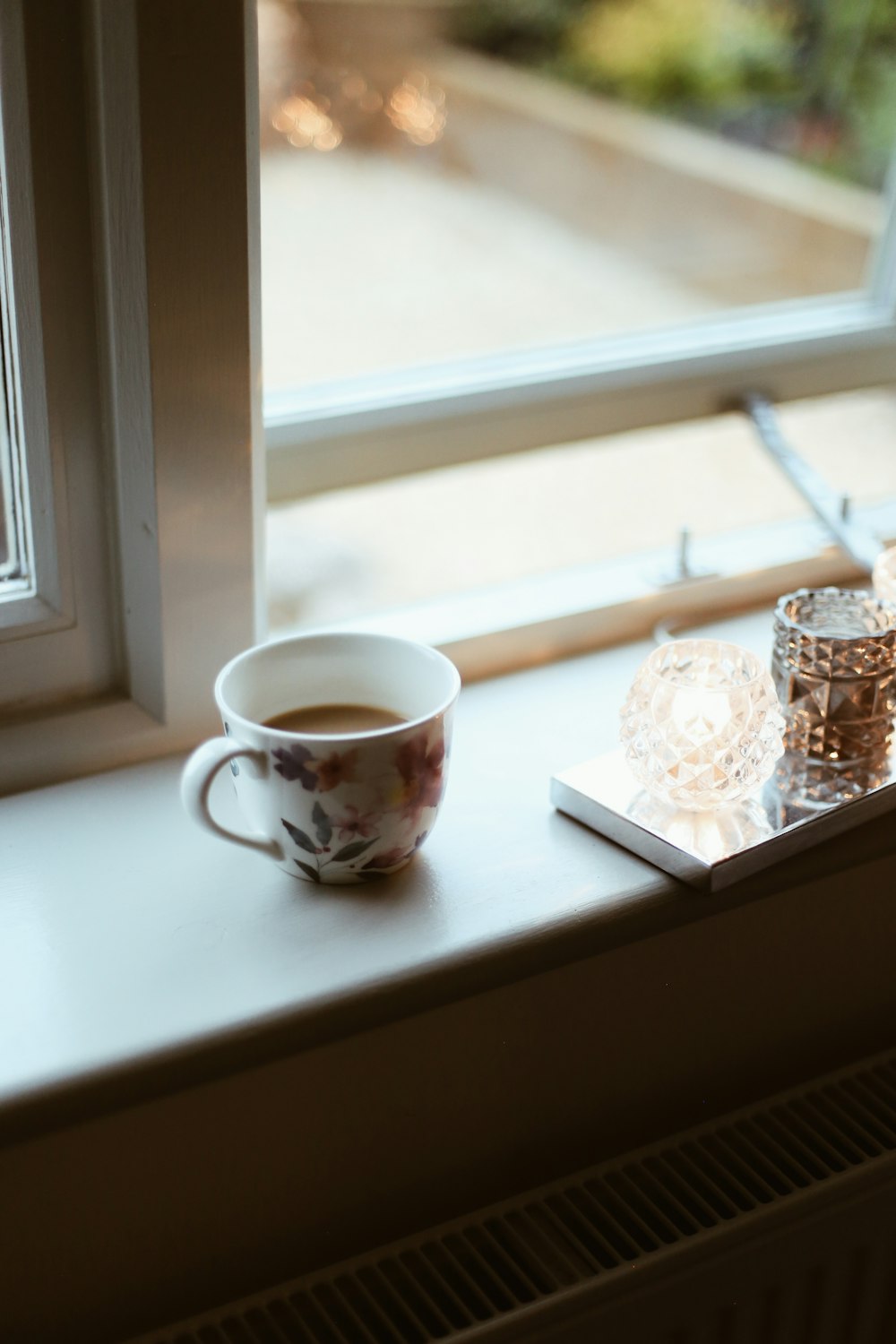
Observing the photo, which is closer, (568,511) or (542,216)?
(542,216)

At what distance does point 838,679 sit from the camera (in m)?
0.75

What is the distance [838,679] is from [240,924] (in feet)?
1.14

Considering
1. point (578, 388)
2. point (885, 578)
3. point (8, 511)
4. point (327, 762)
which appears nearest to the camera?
point (327, 762)

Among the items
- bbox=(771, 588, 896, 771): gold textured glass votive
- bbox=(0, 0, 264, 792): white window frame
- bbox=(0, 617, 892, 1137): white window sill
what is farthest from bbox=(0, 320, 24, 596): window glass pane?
bbox=(771, 588, 896, 771): gold textured glass votive

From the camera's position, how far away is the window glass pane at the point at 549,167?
32.9 inches

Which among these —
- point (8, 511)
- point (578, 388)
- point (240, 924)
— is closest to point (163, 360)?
point (8, 511)

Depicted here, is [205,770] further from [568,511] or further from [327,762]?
[568,511]

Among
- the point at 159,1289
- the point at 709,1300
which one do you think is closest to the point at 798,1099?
the point at 709,1300

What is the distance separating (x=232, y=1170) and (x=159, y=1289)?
0.23 ft

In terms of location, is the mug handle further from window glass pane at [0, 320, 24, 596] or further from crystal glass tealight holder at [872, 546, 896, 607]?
crystal glass tealight holder at [872, 546, 896, 607]

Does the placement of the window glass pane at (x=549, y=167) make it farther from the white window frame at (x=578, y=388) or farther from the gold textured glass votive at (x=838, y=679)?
the gold textured glass votive at (x=838, y=679)

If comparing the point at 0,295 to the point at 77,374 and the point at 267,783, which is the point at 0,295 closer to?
the point at 77,374

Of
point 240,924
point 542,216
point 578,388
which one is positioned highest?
point 542,216

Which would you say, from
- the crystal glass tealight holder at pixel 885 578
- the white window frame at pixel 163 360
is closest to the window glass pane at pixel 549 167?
the white window frame at pixel 163 360
